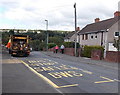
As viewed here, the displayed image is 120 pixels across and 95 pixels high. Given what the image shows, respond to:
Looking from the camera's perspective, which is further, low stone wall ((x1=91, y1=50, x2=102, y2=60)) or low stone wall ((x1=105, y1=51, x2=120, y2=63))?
low stone wall ((x1=91, y1=50, x2=102, y2=60))

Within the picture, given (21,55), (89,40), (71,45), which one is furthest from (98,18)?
(21,55)

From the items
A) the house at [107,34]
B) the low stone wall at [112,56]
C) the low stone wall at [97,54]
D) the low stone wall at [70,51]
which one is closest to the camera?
the low stone wall at [112,56]

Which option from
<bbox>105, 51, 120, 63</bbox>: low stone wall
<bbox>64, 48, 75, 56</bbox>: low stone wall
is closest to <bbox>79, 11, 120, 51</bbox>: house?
<bbox>64, 48, 75, 56</bbox>: low stone wall

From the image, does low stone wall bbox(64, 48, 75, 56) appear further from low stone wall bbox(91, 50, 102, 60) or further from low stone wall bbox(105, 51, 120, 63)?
low stone wall bbox(105, 51, 120, 63)

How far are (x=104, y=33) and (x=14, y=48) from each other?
17457 mm

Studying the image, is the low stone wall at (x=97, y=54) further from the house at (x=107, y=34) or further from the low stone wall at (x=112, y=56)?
the house at (x=107, y=34)

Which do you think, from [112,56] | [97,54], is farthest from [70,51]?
[112,56]

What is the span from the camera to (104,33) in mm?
34531

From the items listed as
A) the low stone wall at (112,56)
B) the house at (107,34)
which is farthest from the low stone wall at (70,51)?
the low stone wall at (112,56)

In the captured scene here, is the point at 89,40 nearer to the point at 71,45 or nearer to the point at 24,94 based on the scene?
the point at 71,45

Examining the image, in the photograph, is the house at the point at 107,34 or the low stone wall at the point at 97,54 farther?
the house at the point at 107,34

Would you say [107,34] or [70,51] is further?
[107,34]

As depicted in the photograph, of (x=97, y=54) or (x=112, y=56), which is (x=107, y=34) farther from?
(x=112, y=56)

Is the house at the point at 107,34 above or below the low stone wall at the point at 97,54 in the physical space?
above
